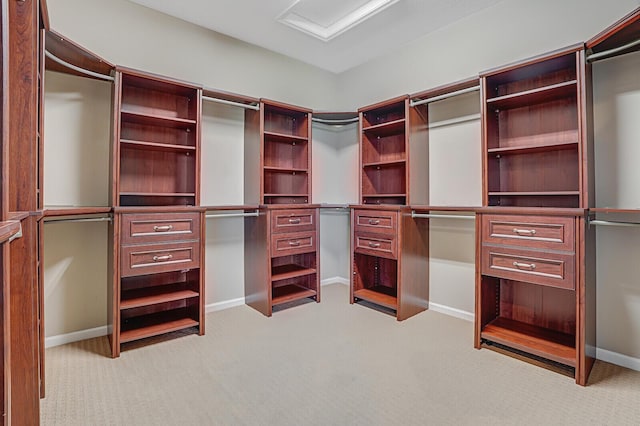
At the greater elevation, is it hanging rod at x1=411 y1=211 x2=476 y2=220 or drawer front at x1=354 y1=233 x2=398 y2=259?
hanging rod at x1=411 y1=211 x2=476 y2=220

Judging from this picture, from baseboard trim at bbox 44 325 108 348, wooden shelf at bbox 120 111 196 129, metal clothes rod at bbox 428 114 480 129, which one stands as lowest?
baseboard trim at bbox 44 325 108 348

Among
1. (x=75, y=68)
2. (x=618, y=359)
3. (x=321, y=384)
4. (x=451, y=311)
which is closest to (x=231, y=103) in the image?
(x=75, y=68)

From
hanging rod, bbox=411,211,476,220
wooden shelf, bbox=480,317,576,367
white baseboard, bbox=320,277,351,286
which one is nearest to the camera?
wooden shelf, bbox=480,317,576,367

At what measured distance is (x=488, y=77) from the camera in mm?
2406

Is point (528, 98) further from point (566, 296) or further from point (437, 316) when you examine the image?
point (437, 316)

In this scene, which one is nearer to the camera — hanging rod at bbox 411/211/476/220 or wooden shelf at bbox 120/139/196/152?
wooden shelf at bbox 120/139/196/152

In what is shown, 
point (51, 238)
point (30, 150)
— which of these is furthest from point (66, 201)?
point (30, 150)

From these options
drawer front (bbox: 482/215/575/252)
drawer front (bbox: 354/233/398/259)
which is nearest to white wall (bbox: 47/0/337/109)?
drawer front (bbox: 354/233/398/259)

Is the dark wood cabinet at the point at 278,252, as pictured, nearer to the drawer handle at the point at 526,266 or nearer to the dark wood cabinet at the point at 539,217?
the dark wood cabinet at the point at 539,217

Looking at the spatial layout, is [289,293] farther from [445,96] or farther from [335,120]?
[445,96]

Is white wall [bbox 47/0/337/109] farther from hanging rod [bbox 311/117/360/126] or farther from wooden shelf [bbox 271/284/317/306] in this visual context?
wooden shelf [bbox 271/284/317/306]

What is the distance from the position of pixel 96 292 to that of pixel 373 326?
224 centimetres

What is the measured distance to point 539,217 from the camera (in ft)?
6.82

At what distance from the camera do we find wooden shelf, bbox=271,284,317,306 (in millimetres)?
3168
